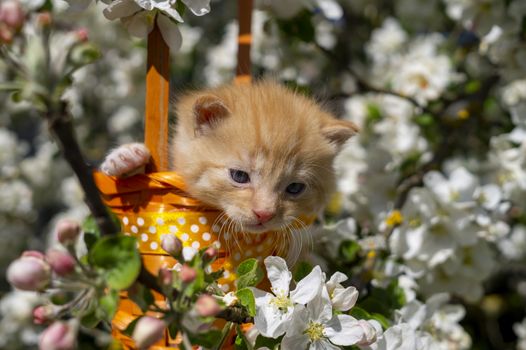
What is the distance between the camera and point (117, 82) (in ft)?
9.29

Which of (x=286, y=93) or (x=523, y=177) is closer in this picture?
(x=286, y=93)

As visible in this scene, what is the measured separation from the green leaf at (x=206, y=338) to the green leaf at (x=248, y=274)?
0.39 ft

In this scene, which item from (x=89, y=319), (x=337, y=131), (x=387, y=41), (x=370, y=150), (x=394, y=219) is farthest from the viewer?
(x=387, y=41)

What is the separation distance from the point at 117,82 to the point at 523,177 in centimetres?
174

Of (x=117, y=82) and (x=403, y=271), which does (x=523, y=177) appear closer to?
(x=403, y=271)

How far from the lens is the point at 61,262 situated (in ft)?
2.49

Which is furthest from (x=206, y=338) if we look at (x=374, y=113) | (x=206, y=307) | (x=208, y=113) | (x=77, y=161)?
(x=374, y=113)

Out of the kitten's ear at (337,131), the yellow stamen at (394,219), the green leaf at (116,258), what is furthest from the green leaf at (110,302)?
the yellow stamen at (394,219)

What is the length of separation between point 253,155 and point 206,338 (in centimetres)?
42

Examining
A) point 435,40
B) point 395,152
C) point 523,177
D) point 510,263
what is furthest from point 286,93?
point 510,263

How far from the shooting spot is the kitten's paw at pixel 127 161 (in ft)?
3.66

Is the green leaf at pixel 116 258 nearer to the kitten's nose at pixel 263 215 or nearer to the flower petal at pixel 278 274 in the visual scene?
the flower petal at pixel 278 274

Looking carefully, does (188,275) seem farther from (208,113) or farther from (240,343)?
(208,113)

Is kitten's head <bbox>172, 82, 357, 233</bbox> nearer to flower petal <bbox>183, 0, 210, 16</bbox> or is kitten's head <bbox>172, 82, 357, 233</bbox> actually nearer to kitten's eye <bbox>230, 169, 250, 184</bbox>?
kitten's eye <bbox>230, 169, 250, 184</bbox>
